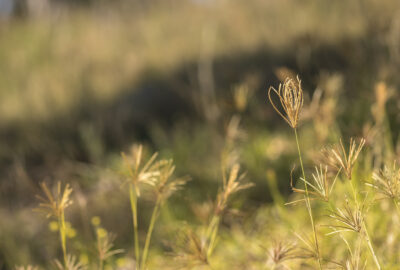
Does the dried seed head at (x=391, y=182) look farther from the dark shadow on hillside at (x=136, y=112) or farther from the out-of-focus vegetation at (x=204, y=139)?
the dark shadow on hillside at (x=136, y=112)

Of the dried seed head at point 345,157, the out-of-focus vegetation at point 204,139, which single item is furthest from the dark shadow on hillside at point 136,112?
the dried seed head at point 345,157

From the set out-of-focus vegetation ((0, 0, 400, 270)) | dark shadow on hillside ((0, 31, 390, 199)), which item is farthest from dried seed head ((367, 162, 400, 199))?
dark shadow on hillside ((0, 31, 390, 199))

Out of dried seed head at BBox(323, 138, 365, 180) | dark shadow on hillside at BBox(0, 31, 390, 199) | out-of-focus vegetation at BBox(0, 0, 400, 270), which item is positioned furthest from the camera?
dark shadow on hillside at BBox(0, 31, 390, 199)

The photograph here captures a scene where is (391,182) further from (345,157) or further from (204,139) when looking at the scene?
(204,139)

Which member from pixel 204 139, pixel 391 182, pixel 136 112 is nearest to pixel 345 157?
pixel 391 182

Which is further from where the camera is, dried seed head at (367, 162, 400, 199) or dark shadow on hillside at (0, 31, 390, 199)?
dark shadow on hillside at (0, 31, 390, 199)

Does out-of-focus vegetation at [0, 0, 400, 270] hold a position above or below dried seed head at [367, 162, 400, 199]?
below

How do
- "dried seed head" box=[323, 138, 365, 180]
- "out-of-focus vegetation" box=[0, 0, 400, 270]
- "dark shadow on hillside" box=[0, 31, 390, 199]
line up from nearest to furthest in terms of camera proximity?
"dried seed head" box=[323, 138, 365, 180] → "out-of-focus vegetation" box=[0, 0, 400, 270] → "dark shadow on hillside" box=[0, 31, 390, 199]

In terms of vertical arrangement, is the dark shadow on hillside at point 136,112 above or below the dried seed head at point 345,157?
below

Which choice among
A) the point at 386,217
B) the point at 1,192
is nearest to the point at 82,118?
the point at 1,192

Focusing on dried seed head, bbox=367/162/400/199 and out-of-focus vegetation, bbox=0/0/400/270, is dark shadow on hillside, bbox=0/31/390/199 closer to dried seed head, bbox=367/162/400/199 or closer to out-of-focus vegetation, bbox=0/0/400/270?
out-of-focus vegetation, bbox=0/0/400/270
